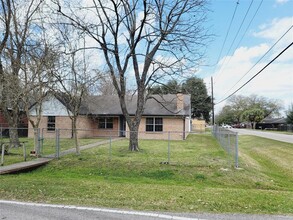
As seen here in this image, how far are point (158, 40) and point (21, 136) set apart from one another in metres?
21.2

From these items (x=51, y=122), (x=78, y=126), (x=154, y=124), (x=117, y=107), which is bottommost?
(x=78, y=126)

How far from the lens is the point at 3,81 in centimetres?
1669

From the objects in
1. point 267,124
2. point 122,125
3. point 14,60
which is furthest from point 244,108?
point 14,60

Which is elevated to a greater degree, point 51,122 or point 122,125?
point 51,122

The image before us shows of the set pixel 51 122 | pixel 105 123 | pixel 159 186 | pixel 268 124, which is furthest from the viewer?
pixel 268 124

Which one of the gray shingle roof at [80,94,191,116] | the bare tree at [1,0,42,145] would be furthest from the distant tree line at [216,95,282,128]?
the bare tree at [1,0,42,145]

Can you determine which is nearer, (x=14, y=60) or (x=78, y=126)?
(x=14, y=60)

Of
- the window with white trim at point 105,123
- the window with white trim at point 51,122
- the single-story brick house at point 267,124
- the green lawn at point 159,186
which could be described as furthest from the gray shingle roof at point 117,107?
the single-story brick house at point 267,124

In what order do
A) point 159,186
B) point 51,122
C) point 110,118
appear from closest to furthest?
point 159,186 < point 51,122 < point 110,118

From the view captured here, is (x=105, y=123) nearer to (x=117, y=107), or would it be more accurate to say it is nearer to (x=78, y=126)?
(x=117, y=107)

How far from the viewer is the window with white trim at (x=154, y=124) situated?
2805cm

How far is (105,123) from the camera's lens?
3030cm

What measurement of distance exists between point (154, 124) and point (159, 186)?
19.9 meters

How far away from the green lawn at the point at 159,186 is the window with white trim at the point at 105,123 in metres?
16.0
